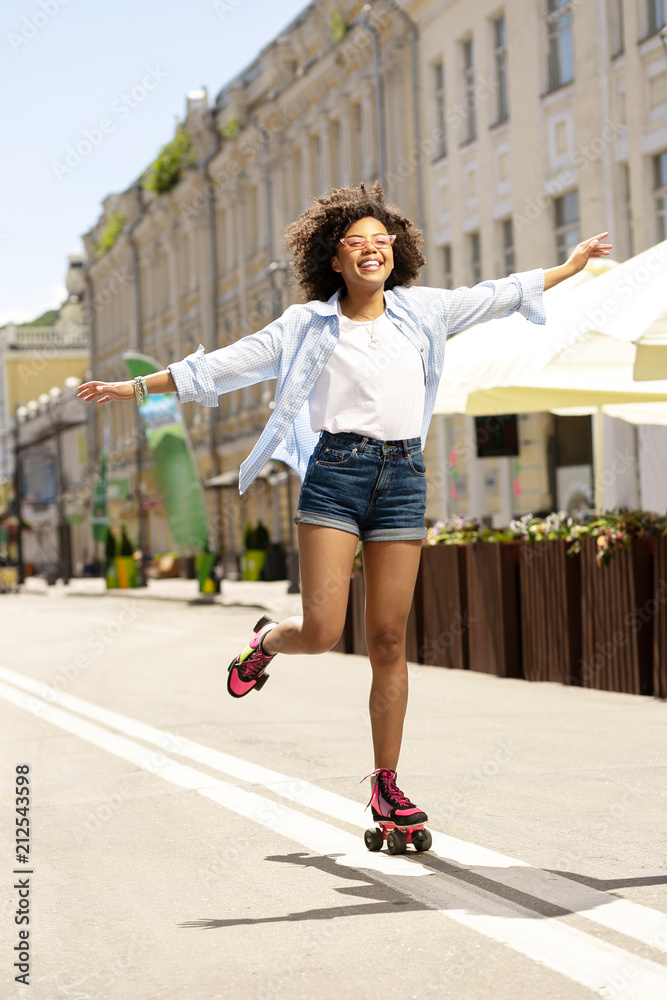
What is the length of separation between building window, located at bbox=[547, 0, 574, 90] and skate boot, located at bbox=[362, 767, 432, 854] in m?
20.9

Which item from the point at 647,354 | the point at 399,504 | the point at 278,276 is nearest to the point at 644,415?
the point at 647,354

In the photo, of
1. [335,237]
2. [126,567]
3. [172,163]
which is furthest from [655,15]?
[172,163]

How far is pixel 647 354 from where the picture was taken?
27.8 feet

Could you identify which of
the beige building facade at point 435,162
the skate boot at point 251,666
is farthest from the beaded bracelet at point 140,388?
the beige building facade at point 435,162

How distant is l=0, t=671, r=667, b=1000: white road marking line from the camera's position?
10.7 ft

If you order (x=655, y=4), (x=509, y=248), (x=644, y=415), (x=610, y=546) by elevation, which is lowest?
(x=610, y=546)

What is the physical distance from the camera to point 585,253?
496cm

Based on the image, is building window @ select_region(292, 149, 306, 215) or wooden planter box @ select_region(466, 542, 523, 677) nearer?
wooden planter box @ select_region(466, 542, 523, 677)

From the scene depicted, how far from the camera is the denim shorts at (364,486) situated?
461 centimetres

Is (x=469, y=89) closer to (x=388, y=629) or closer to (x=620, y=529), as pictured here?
(x=620, y=529)

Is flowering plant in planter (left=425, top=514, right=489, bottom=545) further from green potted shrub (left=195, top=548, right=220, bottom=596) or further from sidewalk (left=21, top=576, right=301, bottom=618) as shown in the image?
green potted shrub (left=195, top=548, right=220, bottom=596)

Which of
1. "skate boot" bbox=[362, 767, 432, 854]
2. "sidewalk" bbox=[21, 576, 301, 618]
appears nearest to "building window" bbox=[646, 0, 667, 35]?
"sidewalk" bbox=[21, 576, 301, 618]

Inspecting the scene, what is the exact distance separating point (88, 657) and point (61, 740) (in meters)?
6.76

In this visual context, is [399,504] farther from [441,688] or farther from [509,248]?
[509,248]
